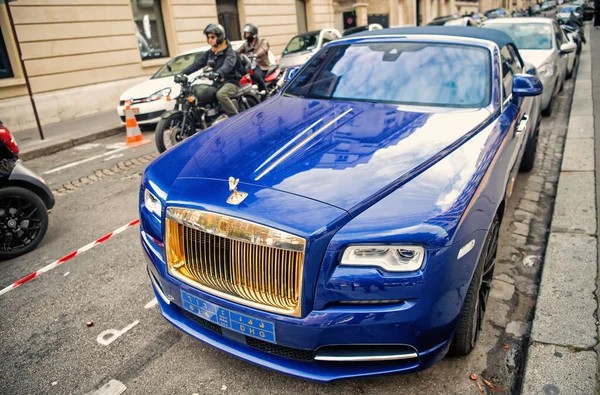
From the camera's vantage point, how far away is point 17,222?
4297 millimetres

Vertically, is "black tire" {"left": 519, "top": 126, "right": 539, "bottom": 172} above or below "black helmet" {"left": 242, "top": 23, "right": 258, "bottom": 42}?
below

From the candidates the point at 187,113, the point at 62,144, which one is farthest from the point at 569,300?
the point at 62,144

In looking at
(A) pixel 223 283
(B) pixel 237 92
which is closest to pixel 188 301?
(A) pixel 223 283

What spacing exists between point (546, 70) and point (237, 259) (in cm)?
750

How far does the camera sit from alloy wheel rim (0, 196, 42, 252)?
421cm

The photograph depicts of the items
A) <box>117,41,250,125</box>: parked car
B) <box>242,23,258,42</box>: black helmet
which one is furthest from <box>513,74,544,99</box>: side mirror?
<box>242,23,258,42</box>: black helmet

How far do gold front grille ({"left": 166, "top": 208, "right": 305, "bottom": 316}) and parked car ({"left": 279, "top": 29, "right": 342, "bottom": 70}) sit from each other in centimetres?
1177

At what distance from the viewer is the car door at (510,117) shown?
10.7 feet

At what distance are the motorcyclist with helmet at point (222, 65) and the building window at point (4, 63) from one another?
243 inches

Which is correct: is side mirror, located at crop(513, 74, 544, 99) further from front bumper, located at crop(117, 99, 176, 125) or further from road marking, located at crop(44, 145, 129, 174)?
front bumper, located at crop(117, 99, 176, 125)

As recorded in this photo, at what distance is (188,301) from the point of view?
7.79 ft

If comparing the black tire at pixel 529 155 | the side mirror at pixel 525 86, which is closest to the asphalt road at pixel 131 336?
the black tire at pixel 529 155

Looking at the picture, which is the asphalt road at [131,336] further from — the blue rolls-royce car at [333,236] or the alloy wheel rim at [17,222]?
the blue rolls-royce car at [333,236]

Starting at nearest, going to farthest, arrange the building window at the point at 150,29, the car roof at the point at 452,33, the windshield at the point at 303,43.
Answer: the car roof at the point at 452,33 → the building window at the point at 150,29 → the windshield at the point at 303,43
